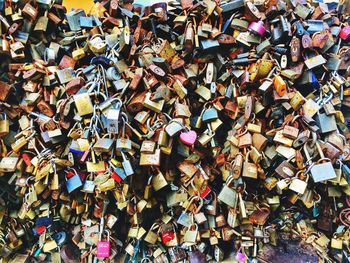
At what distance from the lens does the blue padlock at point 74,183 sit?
5.78 feet

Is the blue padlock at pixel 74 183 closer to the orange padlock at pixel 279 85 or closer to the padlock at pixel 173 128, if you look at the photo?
the padlock at pixel 173 128

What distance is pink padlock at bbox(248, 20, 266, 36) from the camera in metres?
1.79

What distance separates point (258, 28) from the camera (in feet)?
5.87

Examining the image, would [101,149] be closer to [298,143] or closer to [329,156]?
[298,143]

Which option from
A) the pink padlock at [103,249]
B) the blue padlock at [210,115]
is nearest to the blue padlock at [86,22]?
the blue padlock at [210,115]

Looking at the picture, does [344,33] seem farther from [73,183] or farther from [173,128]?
[73,183]

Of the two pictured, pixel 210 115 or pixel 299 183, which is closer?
pixel 299 183

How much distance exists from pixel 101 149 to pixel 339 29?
1.24 metres

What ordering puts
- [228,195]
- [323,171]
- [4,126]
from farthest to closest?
[4,126] < [228,195] < [323,171]

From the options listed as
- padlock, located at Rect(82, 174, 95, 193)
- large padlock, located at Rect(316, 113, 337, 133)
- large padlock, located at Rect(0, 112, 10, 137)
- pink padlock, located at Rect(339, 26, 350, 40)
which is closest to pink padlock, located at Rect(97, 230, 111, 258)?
padlock, located at Rect(82, 174, 95, 193)

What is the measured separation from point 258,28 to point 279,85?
0.29 metres

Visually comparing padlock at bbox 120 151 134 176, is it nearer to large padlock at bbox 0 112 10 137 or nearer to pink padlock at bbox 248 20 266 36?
large padlock at bbox 0 112 10 137

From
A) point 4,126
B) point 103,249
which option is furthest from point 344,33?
point 4,126

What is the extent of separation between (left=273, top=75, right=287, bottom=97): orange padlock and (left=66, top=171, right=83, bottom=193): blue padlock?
0.97 m
